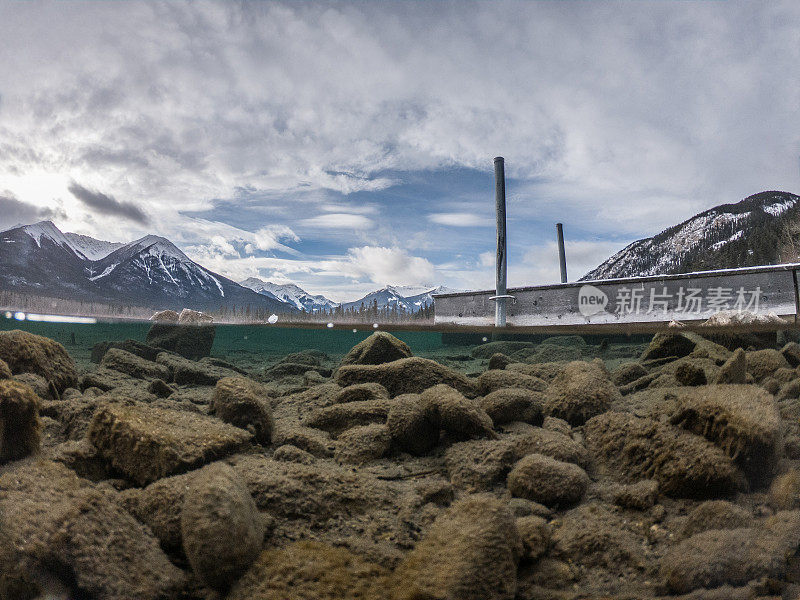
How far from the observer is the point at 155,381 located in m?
1.57

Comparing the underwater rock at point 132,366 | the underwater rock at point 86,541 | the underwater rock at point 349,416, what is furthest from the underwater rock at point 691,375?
the underwater rock at point 132,366

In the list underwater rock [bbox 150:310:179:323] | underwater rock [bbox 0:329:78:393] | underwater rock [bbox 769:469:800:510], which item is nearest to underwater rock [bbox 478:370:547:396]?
underwater rock [bbox 769:469:800:510]

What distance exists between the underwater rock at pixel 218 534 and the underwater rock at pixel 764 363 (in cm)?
170

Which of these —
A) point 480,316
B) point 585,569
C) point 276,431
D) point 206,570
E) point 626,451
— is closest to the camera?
point 206,570

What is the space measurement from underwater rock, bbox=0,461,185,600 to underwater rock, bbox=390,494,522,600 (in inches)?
17.8

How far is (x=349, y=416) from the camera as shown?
4.57ft

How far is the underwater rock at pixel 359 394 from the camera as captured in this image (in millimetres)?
1506

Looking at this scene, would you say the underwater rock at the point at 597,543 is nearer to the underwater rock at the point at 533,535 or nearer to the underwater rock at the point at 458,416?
the underwater rock at the point at 533,535

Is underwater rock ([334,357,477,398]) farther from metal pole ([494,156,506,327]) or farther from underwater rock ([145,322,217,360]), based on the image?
metal pole ([494,156,506,327])

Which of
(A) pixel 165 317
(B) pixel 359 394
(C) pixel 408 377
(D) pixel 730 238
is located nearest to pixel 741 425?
(C) pixel 408 377

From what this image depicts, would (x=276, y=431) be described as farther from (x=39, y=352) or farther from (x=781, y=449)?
(x=781, y=449)

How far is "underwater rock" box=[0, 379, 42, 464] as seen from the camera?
106cm

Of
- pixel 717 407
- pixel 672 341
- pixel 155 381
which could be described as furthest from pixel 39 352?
pixel 672 341

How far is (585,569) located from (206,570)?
75 centimetres
